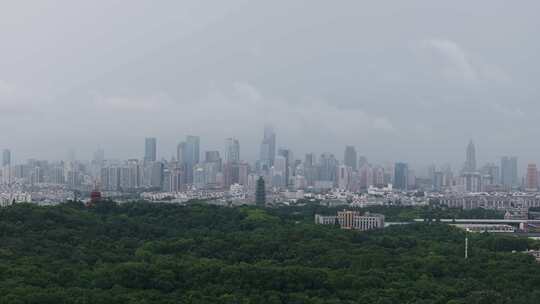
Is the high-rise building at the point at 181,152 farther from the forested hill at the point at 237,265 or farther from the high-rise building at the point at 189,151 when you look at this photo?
the forested hill at the point at 237,265

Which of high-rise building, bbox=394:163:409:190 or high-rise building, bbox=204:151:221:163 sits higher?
high-rise building, bbox=204:151:221:163

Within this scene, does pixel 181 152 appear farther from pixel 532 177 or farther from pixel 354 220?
pixel 354 220

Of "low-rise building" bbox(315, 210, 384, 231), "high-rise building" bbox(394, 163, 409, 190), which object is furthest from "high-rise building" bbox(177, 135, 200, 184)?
"low-rise building" bbox(315, 210, 384, 231)

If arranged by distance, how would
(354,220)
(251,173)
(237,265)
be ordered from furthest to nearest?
(251,173) → (354,220) → (237,265)

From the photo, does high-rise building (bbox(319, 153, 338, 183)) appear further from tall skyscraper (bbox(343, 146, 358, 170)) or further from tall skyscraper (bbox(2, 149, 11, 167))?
tall skyscraper (bbox(2, 149, 11, 167))

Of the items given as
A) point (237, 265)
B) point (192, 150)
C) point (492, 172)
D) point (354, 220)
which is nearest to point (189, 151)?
point (192, 150)

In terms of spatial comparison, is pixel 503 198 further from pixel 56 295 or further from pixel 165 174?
pixel 56 295

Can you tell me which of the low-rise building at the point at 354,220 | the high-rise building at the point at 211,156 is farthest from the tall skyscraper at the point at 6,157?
the low-rise building at the point at 354,220
